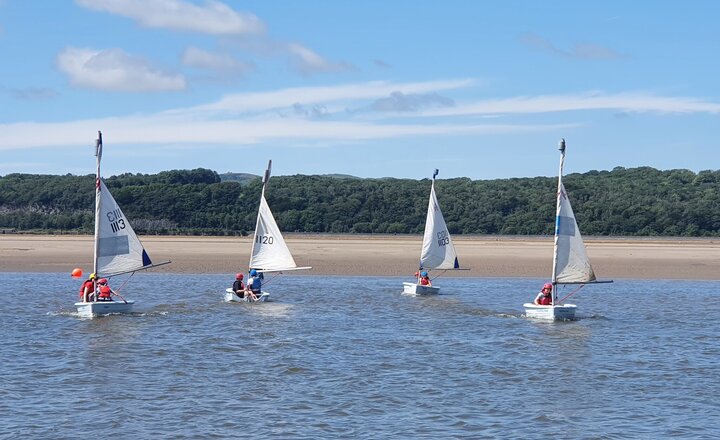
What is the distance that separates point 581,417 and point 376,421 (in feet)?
12.2

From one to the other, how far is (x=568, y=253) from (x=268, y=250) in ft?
39.0

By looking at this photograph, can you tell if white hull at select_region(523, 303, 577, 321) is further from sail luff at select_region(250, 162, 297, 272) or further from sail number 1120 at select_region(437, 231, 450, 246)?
sail number 1120 at select_region(437, 231, 450, 246)

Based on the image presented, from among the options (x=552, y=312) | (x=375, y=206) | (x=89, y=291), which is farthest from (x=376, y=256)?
(x=375, y=206)

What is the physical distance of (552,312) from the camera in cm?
3122

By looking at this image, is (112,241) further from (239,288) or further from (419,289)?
(419,289)

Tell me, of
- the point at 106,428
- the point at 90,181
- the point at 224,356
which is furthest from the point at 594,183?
the point at 106,428

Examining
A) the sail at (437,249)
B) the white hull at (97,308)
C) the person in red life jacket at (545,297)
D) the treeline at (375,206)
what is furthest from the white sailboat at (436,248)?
the treeline at (375,206)

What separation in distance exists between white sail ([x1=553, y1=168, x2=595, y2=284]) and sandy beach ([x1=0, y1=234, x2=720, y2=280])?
17139 mm

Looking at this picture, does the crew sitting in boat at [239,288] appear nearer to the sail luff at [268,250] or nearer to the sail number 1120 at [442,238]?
the sail luff at [268,250]

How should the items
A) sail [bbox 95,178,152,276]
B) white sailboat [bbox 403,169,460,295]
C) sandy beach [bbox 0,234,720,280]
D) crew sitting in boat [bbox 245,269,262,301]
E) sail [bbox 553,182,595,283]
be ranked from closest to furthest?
sail [bbox 95,178,152,276]
sail [bbox 553,182,595,283]
crew sitting in boat [bbox 245,269,262,301]
white sailboat [bbox 403,169,460,295]
sandy beach [bbox 0,234,720,280]

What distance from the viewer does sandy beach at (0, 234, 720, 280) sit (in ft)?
167

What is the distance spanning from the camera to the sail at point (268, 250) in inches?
1495

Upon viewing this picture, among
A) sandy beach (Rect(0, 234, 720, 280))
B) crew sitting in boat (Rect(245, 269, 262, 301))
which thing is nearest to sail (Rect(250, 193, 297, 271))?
crew sitting in boat (Rect(245, 269, 262, 301))

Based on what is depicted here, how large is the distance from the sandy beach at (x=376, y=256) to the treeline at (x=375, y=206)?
17.1 metres
